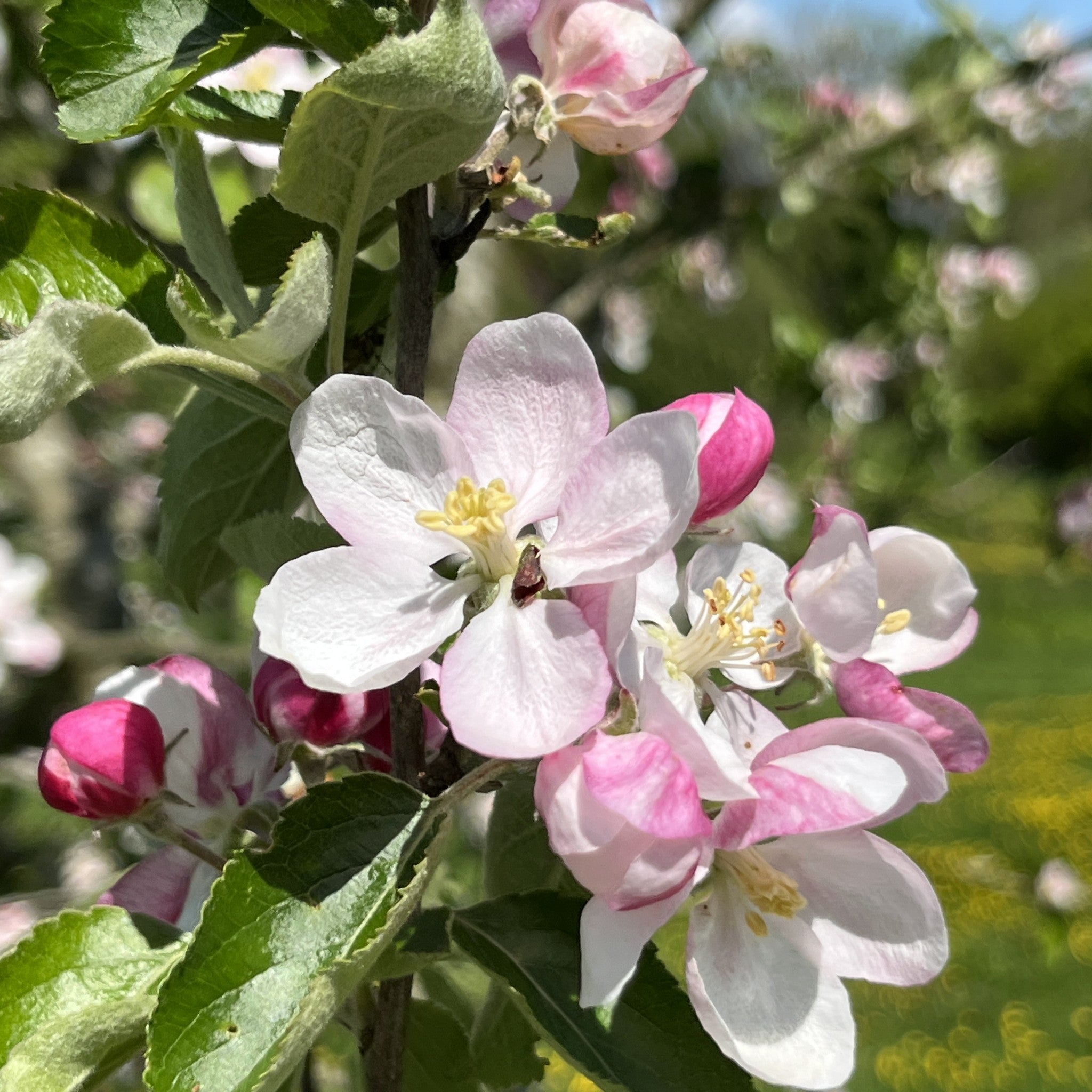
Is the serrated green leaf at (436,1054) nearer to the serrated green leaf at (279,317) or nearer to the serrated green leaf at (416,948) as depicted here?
the serrated green leaf at (416,948)

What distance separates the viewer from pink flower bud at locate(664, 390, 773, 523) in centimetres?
65

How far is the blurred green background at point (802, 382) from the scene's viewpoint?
2.02 m

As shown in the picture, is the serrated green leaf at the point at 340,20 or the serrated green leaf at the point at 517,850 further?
the serrated green leaf at the point at 517,850

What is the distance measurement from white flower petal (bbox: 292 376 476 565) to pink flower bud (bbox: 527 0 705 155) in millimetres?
258

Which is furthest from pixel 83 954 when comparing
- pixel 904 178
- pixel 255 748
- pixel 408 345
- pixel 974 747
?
pixel 904 178

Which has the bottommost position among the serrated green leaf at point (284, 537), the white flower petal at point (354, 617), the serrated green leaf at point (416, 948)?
the serrated green leaf at point (416, 948)

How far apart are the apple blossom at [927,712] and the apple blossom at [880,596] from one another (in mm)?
18

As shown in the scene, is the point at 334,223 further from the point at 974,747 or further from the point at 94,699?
the point at 974,747

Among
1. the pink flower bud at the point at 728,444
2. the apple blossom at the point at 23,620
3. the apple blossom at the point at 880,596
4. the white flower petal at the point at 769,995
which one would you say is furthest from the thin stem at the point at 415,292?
the apple blossom at the point at 23,620

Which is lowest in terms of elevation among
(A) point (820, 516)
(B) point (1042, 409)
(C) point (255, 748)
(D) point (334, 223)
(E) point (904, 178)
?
(B) point (1042, 409)

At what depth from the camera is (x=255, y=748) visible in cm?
78

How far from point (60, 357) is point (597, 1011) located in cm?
49

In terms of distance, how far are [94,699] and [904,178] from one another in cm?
253

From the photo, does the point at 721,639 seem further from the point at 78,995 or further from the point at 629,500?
the point at 78,995
